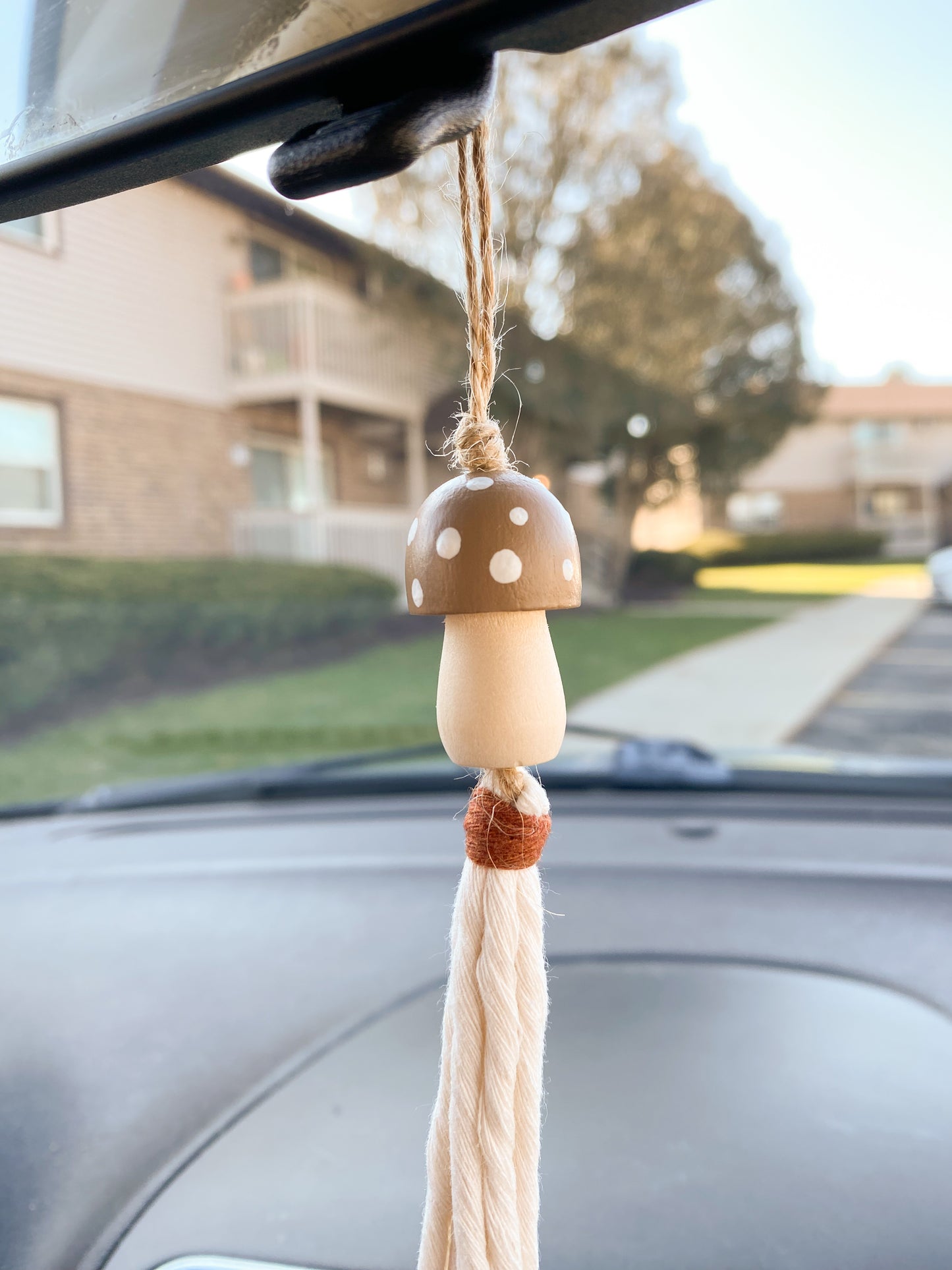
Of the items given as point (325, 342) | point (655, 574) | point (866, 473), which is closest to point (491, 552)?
point (866, 473)

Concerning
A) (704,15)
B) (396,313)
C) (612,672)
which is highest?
(396,313)

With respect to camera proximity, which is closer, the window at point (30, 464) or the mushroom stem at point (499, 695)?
the mushroom stem at point (499, 695)

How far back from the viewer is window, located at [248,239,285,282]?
3.21 metres

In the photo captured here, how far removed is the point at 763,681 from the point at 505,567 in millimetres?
2759

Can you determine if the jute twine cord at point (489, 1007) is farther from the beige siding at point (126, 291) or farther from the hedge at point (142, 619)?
the hedge at point (142, 619)

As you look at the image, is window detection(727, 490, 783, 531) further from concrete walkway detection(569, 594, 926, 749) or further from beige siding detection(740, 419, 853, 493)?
Result: concrete walkway detection(569, 594, 926, 749)

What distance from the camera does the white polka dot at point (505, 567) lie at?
19.5 inches

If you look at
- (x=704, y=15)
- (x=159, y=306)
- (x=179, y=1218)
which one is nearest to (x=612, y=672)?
(x=159, y=306)

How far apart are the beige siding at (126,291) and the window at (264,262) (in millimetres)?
75

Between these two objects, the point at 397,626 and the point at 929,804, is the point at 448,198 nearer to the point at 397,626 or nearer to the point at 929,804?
the point at 929,804

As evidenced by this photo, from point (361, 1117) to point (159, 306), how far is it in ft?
8.17

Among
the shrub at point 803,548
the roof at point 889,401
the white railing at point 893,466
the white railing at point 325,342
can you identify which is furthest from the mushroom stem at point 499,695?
the white railing at point 325,342

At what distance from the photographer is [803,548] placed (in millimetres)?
2863

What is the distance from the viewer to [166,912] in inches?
67.8
